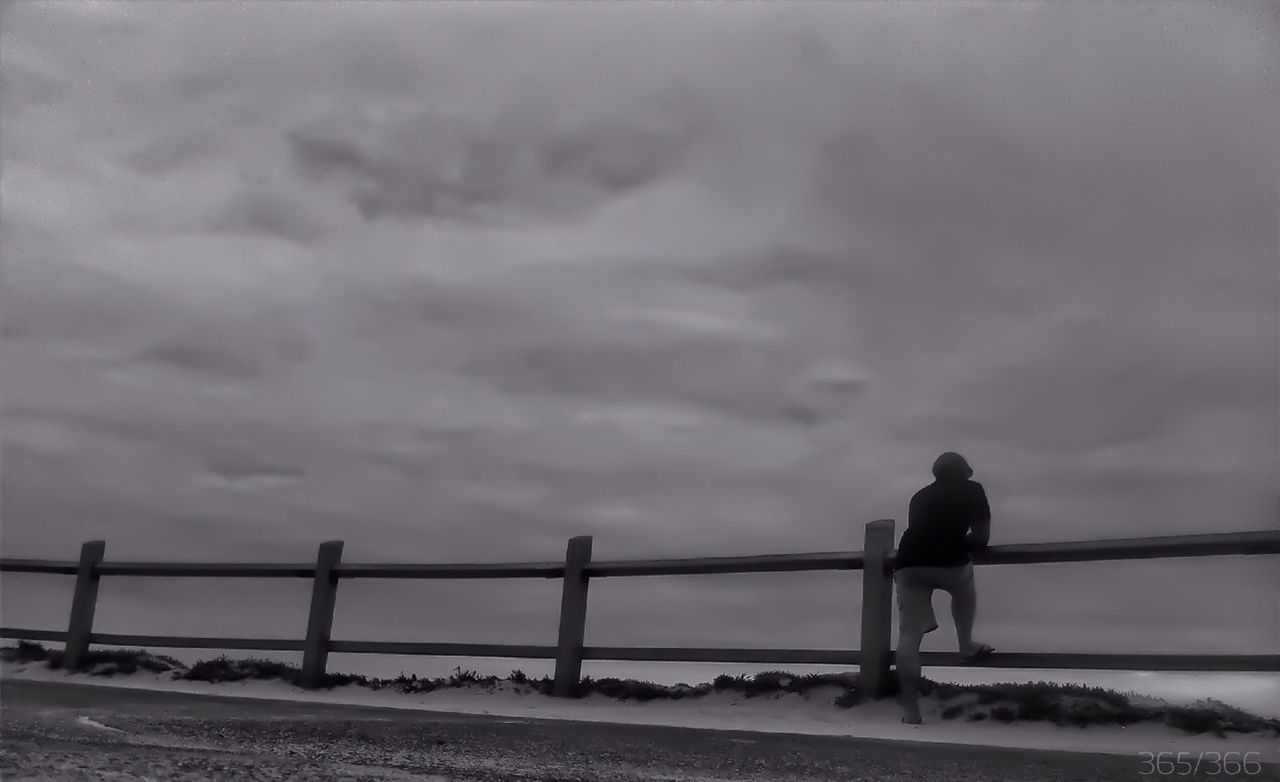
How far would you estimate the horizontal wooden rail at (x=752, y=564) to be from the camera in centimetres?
888

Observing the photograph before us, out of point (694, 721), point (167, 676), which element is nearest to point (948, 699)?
point (694, 721)

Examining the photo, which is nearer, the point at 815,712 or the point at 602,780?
the point at 602,780

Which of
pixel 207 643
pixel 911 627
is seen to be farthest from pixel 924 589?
pixel 207 643

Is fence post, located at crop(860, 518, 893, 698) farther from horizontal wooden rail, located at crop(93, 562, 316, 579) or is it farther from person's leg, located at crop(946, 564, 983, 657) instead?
horizontal wooden rail, located at crop(93, 562, 316, 579)

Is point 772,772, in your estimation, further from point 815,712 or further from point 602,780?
point 815,712

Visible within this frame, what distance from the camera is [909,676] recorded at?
314 inches

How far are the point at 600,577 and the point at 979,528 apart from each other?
3.36 metres

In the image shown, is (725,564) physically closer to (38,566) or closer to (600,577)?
(600,577)

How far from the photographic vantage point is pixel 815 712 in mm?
8586

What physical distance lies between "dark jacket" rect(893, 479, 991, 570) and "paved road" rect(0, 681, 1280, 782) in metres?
1.76

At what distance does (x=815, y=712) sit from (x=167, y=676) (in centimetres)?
750

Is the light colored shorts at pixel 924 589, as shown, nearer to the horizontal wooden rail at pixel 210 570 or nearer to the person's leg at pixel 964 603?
the person's leg at pixel 964 603

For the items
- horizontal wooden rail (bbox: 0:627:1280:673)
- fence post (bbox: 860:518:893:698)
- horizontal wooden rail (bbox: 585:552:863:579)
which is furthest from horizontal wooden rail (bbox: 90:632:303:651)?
fence post (bbox: 860:518:893:698)

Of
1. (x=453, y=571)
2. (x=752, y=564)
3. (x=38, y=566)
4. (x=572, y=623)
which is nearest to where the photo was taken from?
(x=752, y=564)
